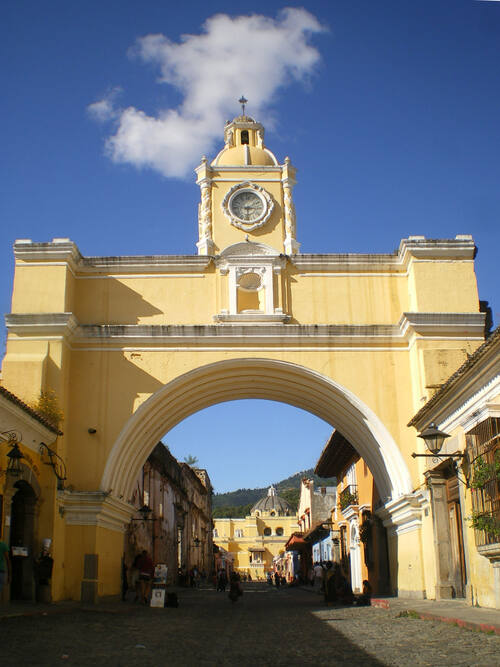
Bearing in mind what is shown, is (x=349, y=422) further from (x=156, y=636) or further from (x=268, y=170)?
(x=156, y=636)

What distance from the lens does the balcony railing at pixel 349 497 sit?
2434cm

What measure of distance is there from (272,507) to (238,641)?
89836mm

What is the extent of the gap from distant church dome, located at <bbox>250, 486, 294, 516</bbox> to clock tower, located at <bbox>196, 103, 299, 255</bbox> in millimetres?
78107

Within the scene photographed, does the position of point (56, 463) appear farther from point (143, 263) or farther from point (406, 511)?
point (406, 511)

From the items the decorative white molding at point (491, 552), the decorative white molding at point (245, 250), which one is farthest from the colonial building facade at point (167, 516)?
the decorative white molding at point (491, 552)

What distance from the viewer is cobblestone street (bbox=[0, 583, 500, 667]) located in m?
6.53

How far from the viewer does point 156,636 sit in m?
8.87

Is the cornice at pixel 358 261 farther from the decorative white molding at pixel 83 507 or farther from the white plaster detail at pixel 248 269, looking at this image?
the decorative white molding at pixel 83 507

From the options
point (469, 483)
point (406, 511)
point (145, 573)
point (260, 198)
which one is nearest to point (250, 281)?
point (260, 198)

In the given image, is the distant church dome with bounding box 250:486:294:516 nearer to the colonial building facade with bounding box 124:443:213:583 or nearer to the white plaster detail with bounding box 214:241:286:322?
the colonial building facade with bounding box 124:443:213:583

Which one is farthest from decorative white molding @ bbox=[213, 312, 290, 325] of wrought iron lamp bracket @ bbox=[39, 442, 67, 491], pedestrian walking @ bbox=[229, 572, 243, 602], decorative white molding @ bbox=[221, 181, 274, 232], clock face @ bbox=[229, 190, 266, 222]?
pedestrian walking @ bbox=[229, 572, 243, 602]

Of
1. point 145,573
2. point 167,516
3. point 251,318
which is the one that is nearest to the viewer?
point 145,573

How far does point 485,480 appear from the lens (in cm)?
1041

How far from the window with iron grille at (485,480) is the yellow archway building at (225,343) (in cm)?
423
